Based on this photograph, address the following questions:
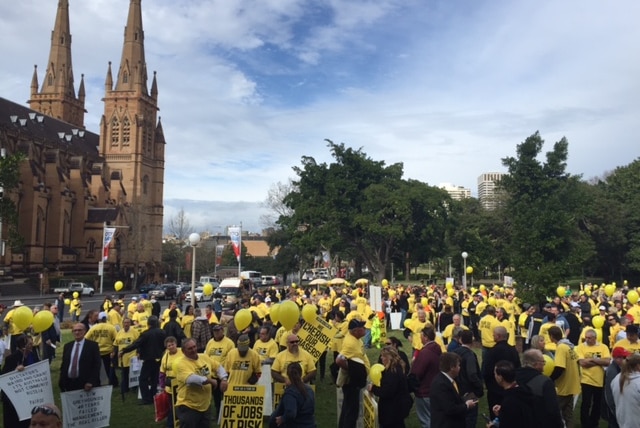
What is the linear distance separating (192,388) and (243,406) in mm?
678

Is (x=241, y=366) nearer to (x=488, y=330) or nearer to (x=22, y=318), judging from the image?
(x=22, y=318)

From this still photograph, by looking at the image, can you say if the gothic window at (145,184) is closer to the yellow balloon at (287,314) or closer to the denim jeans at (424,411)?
the yellow balloon at (287,314)

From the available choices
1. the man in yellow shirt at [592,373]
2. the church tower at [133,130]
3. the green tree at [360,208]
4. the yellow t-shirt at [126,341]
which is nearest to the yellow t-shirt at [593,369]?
the man in yellow shirt at [592,373]

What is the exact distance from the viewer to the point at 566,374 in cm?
805

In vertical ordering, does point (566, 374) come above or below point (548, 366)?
below

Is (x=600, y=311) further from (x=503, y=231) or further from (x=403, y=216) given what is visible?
(x=503, y=231)

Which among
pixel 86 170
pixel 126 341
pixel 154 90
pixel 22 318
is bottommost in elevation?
pixel 126 341

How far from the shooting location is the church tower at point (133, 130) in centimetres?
8606

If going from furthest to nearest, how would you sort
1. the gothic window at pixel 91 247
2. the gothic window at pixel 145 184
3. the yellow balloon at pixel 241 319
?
the gothic window at pixel 145 184
the gothic window at pixel 91 247
the yellow balloon at pixel 241 319

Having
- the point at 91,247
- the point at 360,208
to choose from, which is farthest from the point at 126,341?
the point at 91,247

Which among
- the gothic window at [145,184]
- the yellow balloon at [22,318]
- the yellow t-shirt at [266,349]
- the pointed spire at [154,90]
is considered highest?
the pointed spire at [154,90]

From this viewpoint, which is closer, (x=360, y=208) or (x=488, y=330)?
(x=488, y=330)

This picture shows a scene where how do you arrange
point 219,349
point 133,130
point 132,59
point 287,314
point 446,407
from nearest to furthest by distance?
point 446,407 → point 219,349 → point 287,314 → point 133,130 → point 132,59

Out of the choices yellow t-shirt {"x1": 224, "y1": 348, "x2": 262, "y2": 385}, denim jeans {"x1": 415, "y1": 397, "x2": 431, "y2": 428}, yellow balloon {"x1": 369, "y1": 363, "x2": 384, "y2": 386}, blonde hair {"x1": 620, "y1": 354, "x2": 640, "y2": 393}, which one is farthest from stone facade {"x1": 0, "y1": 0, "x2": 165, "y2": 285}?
blonde hair {"x1": 620, "y1": 354, "x2": 640, "y2": 393}
